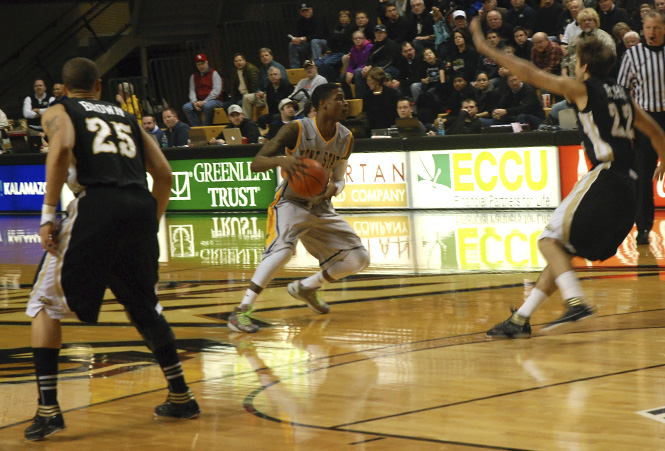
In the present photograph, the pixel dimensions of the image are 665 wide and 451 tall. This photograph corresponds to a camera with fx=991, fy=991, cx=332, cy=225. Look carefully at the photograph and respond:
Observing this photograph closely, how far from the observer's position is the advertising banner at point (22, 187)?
18.9 meters

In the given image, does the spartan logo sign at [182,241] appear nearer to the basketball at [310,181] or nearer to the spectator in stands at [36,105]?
the basketball at [310,181]

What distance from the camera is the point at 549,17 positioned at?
16.8m

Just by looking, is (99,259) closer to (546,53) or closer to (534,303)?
(534,303)

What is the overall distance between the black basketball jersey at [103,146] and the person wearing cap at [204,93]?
15.7 meters

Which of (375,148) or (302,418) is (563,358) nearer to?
(302,418)

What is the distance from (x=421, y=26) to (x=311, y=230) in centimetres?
1233

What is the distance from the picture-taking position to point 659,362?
4965 millimetres

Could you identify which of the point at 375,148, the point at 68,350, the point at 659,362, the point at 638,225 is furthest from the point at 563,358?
the point at 375,148

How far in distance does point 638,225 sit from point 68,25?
18906 millimetres

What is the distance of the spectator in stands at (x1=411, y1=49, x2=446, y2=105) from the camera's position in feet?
54.0

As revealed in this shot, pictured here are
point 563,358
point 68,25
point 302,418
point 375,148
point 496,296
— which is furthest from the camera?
point 68,25

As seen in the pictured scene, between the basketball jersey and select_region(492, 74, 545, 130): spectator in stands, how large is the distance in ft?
27.1

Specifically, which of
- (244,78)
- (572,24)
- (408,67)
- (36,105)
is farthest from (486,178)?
(36,105)

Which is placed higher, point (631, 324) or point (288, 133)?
point (288, 133)
